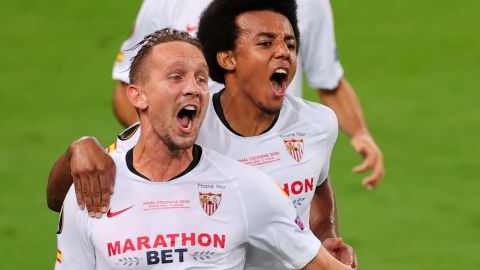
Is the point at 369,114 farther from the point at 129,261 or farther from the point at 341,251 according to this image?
the point at 129,261

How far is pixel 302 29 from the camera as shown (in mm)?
6766

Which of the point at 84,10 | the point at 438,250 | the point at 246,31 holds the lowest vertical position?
the point at 438,250

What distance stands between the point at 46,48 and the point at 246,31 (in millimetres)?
7366

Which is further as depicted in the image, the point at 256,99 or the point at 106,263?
the point at 256,99

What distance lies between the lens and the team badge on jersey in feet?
15.5

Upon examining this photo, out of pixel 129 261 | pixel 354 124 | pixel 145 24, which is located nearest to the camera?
pixel 129 261

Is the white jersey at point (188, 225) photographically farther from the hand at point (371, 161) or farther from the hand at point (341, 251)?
the hand at point (371, 161)

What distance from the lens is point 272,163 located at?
5207 mm

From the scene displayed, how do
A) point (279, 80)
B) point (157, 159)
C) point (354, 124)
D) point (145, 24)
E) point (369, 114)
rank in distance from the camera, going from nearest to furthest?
point (157, 159) < point (279, 80) < point (145, 24) < point (354, 124) < point (369, 114)

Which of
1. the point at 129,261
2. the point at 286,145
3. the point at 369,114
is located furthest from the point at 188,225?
the point at 369,114

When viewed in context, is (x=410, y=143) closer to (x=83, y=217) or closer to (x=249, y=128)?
(x=249, y=128)

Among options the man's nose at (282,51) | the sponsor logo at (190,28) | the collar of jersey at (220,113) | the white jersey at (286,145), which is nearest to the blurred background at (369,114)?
the sponsor logo at (190,28)

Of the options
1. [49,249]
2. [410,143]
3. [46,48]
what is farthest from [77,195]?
[46,48]

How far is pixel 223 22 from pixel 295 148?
22.0 inches
